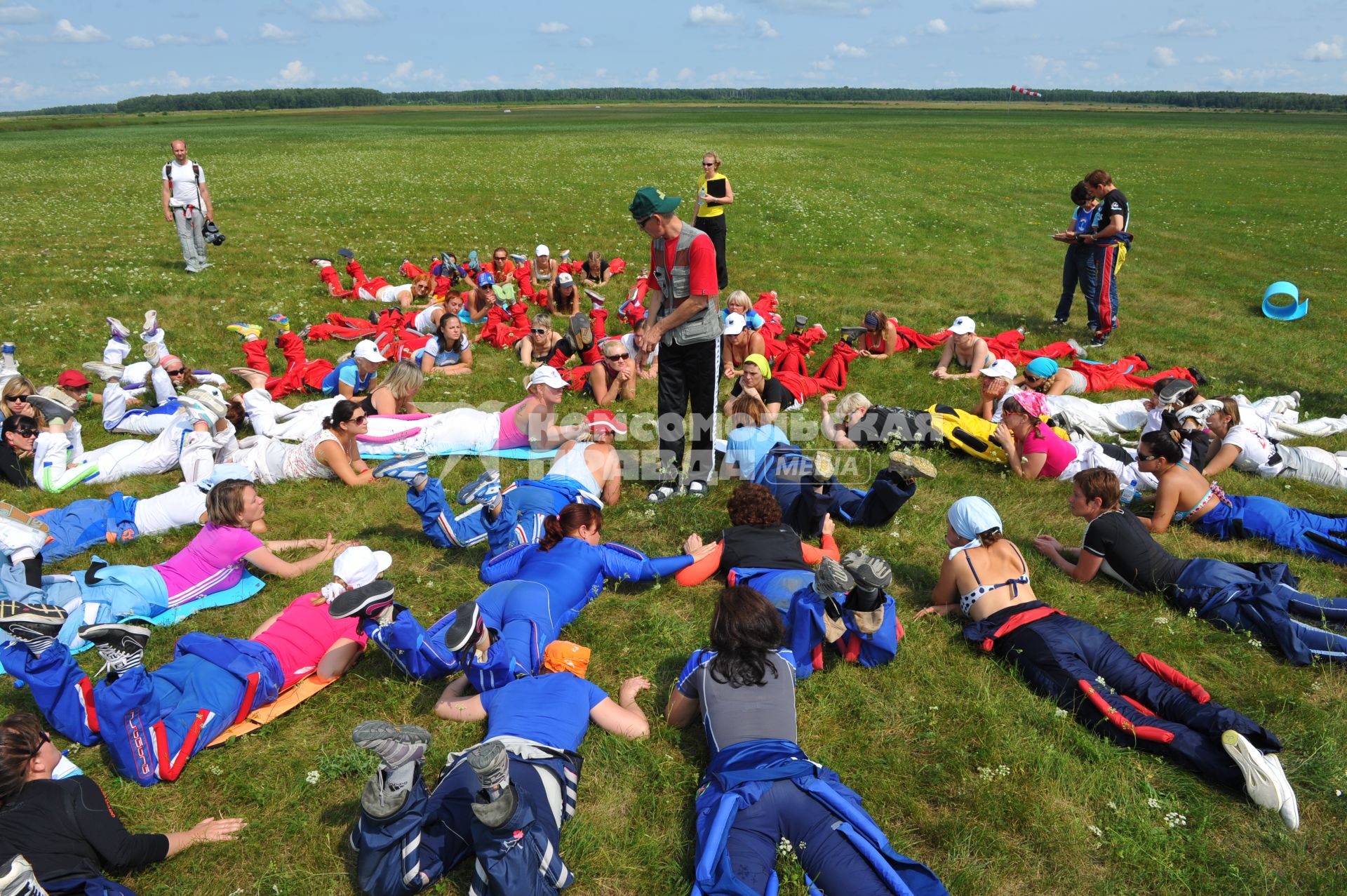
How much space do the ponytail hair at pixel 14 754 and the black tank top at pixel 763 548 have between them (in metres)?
4.03

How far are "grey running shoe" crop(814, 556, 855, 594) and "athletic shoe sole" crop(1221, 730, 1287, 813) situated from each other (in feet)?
6.75

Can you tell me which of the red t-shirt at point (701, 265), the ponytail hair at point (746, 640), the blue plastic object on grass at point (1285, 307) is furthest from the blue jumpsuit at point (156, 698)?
the blue plastic object on grass at point (1285, 307)

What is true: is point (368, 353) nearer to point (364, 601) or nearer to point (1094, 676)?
point (364, 601)

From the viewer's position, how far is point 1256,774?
3.85 metres

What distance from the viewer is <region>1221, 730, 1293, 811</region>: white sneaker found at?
12.5ft

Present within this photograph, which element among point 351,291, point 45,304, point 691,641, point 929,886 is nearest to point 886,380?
point 691,641

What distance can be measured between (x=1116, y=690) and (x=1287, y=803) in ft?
3.04

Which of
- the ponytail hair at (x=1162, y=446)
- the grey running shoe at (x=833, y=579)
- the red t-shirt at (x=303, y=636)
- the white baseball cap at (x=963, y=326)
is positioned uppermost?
the white baseball cap at (x=963, y=326)

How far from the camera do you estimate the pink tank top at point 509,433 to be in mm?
8211

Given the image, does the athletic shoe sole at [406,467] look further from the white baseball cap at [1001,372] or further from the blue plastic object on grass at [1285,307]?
the blue plastic object on grass at [1285,307]

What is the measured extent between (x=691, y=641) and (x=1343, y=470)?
6543 mm

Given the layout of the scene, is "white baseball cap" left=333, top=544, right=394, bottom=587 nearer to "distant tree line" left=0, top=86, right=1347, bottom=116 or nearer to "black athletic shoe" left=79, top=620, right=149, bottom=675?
"black athletic shoe" left=79, top=620, right=149, bottom=675

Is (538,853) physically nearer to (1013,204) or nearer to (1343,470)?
(1343,470)

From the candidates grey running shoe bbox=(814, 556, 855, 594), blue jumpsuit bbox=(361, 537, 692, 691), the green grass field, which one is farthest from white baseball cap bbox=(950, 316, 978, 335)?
grey running shoe bbox=(814, 556, 855, 594)
